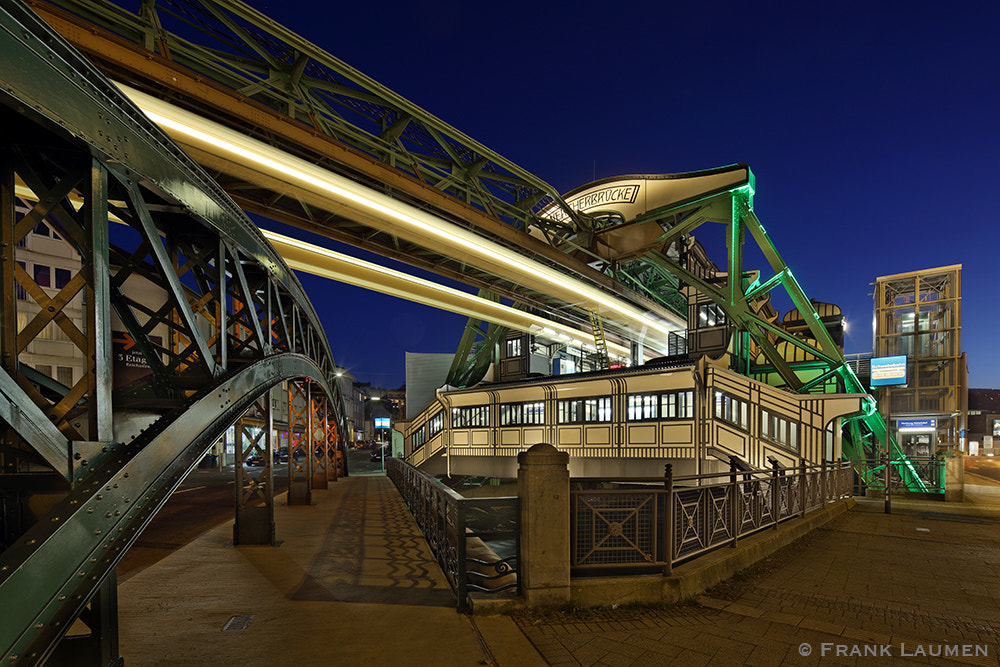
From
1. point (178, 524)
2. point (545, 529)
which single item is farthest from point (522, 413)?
point (545, 529)

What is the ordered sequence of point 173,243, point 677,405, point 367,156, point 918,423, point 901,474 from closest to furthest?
point 173,243 < point 367,156 < point 677,405 < point 901,474 < point 918,423

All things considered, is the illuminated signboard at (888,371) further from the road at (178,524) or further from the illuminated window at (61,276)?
the illuminated window at (61,276)

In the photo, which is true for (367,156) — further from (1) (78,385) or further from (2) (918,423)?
(2) (918,423)

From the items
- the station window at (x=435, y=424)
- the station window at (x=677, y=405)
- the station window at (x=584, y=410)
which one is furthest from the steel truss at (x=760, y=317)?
the station window at (x=435, y=424)

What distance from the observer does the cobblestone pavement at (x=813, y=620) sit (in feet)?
15.3

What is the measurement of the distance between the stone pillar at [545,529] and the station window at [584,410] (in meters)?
15.1

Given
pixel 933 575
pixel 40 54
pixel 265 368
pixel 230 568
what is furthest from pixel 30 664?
pixel 933 575

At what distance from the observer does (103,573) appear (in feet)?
10.3

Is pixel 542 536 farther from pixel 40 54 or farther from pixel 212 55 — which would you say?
pixel 212 55

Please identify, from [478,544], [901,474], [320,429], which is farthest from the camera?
[901,474]

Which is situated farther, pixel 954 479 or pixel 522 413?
pixel 522 413

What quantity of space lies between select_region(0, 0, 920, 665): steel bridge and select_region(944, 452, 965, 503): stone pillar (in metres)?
3.40

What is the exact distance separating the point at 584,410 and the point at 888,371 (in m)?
15.4

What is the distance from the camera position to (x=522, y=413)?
926 inches
